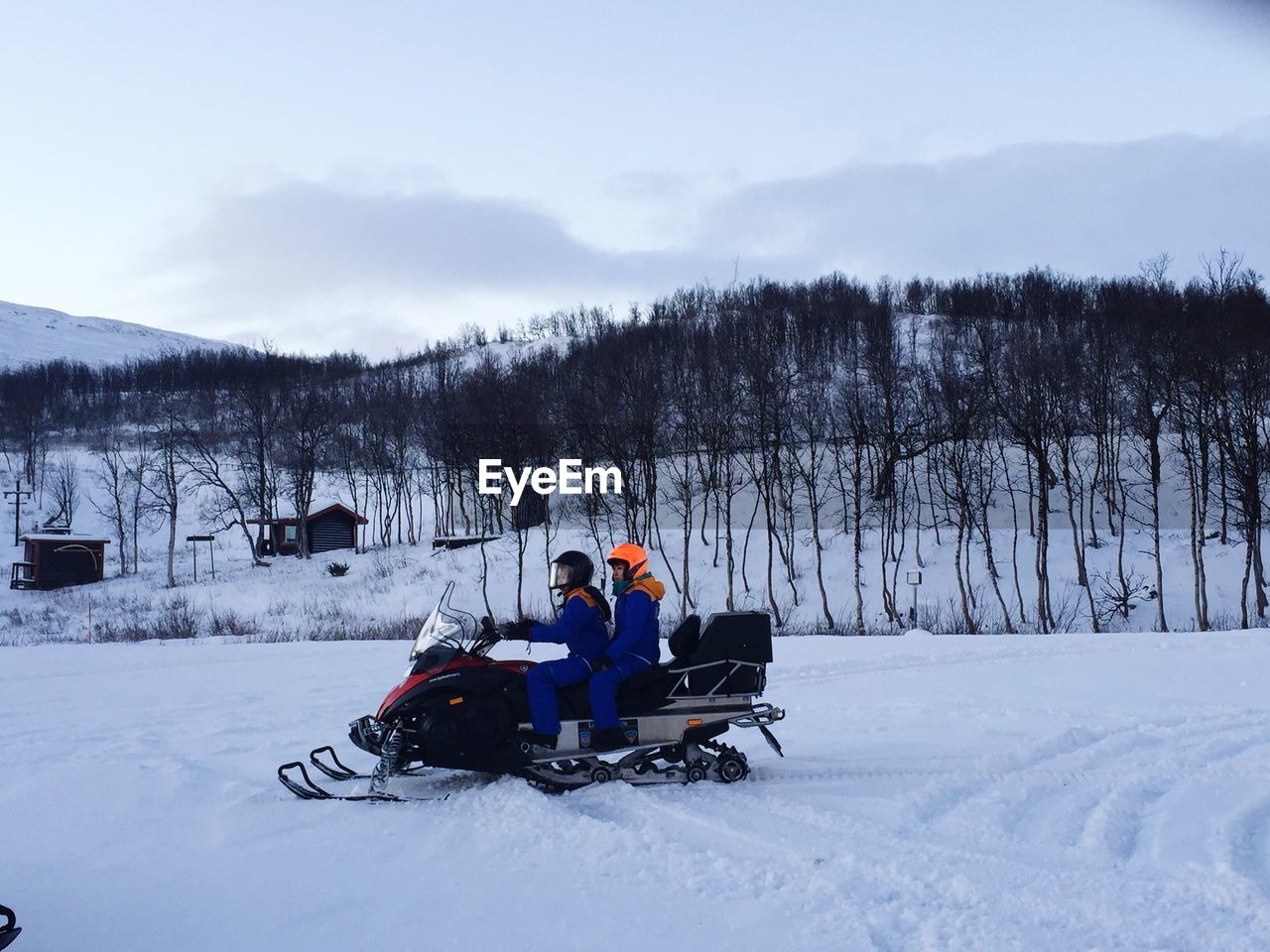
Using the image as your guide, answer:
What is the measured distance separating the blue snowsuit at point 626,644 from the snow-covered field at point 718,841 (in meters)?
0.56

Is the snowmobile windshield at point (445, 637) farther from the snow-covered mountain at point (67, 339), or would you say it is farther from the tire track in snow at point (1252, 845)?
the snow-covered mountain at point (67, 339)

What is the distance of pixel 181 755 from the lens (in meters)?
8.01

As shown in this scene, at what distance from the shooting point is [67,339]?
17288 cm

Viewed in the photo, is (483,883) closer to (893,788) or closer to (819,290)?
(893,788)

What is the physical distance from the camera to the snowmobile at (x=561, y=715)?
6.82 metres

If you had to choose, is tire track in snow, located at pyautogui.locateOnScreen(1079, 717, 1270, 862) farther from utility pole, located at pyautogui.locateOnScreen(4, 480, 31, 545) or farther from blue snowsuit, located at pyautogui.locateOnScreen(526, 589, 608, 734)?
utility pole, located at pyautogui.locateOnScreen(4, 480, 31, 545)

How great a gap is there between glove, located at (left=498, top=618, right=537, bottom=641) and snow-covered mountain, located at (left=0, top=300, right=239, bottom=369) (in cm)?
15100

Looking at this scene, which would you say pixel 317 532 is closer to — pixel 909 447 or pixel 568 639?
pixel 909 447

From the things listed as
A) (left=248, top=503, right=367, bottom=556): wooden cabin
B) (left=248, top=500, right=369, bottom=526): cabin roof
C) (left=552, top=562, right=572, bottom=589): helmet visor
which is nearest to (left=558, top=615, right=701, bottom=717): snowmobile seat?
(left=552, top=562, right=572, bottom=589): helmet visor

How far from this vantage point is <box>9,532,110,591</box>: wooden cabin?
50.5 m

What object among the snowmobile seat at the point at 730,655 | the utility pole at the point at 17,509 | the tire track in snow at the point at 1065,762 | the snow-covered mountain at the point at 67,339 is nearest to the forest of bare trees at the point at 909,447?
the utility pole at the point at 17,509

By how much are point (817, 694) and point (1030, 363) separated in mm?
25930

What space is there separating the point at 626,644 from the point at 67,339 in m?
195

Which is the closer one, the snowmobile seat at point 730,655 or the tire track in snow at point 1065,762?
the tire track in snow at point 1065,762
